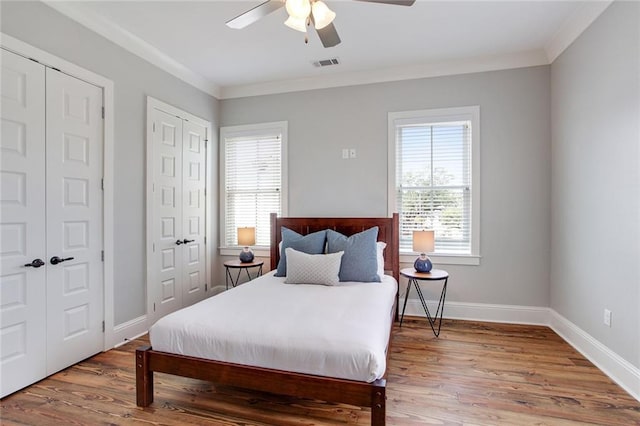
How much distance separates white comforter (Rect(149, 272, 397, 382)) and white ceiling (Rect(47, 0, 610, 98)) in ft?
7.76

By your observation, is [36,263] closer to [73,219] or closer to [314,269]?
[73,219]

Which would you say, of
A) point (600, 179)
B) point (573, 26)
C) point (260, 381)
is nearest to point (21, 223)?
point (260, 381)

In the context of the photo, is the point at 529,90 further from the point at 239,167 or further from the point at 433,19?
the point at 239,167

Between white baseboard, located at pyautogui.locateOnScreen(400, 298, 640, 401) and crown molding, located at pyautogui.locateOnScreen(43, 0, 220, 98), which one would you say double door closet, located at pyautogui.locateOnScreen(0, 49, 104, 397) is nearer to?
crown molding, located at pyautogui.locateOnScreen(43, 0, 220, 98)

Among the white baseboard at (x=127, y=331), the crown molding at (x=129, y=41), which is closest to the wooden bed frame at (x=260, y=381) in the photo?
the white baseboard at (x=127, y=331)

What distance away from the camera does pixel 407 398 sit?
221 centimetres

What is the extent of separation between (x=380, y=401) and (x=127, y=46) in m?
3.63

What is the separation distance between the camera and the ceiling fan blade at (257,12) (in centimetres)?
205

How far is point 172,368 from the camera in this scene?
2086 millimetres

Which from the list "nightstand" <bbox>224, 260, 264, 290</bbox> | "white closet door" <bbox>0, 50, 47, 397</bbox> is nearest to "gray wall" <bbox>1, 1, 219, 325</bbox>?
"white closet door" <bbox>0, 50, 47, 397</bbox>

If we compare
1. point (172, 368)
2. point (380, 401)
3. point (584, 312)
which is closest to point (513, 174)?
point (584, 312)

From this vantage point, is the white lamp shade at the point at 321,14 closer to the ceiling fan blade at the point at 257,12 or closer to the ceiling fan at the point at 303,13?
the ceiling fan at the point at 303,13

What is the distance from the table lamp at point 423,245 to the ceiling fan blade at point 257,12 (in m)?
2.48

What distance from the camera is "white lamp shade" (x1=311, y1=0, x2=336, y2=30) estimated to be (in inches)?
80.8
